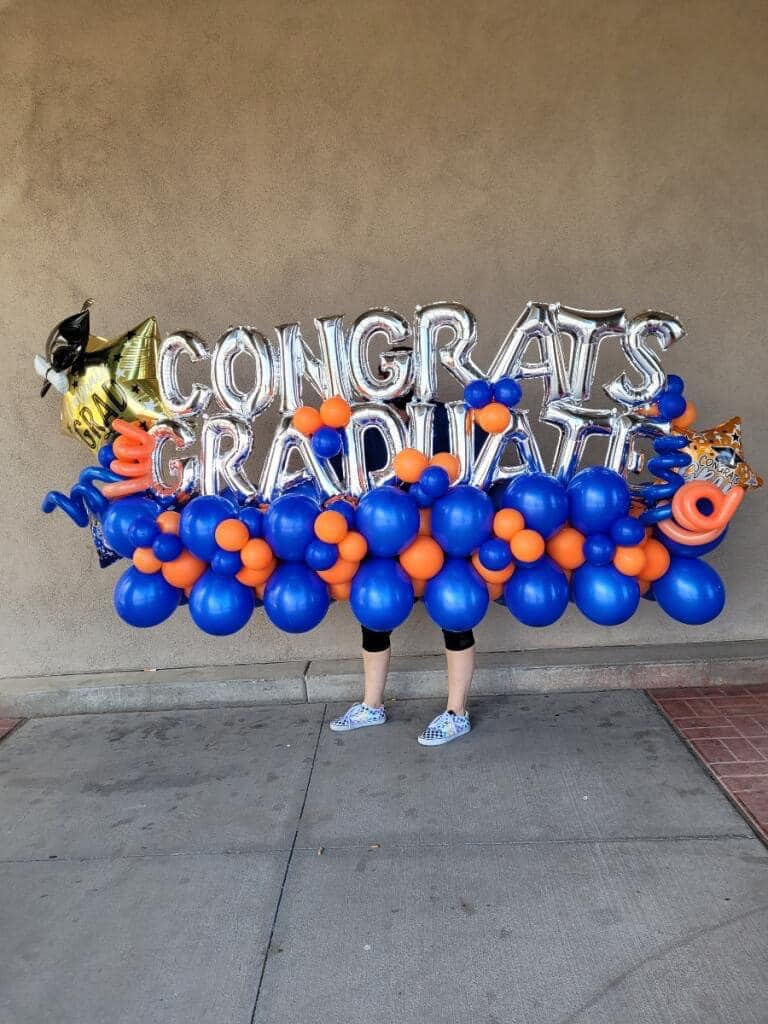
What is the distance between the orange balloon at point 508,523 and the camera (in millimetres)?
2516

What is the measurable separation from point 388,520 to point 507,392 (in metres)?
0.62

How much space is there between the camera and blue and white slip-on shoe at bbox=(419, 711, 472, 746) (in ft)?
10.0

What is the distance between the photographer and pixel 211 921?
214 cm

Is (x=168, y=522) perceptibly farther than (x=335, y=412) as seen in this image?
Yes

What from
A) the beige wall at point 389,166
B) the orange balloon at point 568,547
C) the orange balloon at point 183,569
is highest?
the beige wall at point 389,166

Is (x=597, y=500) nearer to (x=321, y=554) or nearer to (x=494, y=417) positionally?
(x=494, y=417)

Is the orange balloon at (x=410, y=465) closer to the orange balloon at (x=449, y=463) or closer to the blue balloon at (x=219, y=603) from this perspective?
the orange balloon at (x=449, y=463)

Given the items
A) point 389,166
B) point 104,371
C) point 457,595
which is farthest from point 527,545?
point 389,166

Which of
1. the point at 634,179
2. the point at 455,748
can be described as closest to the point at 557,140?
the point at 634,179

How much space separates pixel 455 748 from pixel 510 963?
1.15m

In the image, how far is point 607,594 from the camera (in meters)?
2.58

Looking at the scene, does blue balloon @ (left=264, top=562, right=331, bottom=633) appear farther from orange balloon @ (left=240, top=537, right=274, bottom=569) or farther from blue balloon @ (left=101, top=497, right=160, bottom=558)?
blue balloon @ (left=101, top=497, right=160, bottom=558)

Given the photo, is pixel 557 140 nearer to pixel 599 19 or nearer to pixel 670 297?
pixel 599 19

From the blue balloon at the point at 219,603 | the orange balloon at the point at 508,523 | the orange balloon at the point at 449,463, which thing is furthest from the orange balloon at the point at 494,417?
the blue balloon at the point at 219,603
